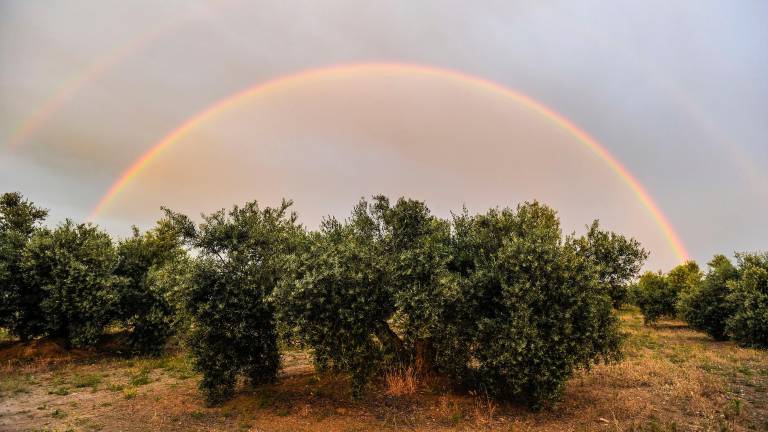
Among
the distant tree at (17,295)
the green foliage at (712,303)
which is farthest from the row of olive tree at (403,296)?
the green foliage at (712,303)

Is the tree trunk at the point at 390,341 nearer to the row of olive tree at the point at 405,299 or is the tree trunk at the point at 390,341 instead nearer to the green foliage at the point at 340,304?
the row of olive tree at the point at 405,299

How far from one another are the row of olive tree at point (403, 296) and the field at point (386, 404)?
1.02m

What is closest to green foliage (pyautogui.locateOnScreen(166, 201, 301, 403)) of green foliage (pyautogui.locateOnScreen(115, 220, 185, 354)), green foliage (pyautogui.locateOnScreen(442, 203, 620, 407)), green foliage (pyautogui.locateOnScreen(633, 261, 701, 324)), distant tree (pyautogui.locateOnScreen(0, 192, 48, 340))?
green foliage (pyautogui.locateOnScreen(442, 203, 620, 407))

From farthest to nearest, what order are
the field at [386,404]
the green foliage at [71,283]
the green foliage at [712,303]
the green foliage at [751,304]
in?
the green foliage at [712,303]
the green foliage at [751,304]
the green foliage at [71,283]
the field at [386,404]

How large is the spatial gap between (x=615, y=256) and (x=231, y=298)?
17.6 meters

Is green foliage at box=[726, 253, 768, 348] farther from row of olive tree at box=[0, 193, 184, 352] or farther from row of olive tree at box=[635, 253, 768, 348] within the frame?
row of olive tree at box=[0, 193, 184, 352]

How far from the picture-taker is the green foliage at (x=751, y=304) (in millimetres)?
32188

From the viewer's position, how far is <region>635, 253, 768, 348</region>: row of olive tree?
32625 millimetres

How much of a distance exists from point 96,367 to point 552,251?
27.9 m

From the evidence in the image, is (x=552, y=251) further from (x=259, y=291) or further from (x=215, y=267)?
(x=215, y=267)

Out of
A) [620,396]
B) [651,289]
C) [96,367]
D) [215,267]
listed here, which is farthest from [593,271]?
[651,289]

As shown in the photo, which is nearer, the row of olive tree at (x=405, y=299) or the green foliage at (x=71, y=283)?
the row of olive tree at (x=405, y=299)

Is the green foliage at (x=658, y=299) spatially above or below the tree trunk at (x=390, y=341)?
above

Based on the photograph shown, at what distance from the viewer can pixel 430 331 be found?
583 inches
